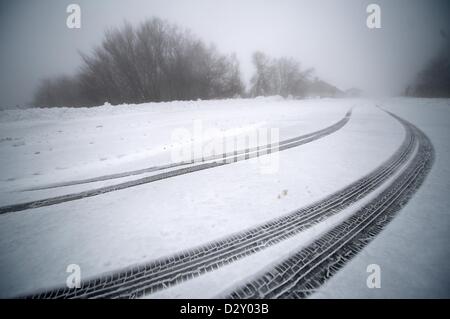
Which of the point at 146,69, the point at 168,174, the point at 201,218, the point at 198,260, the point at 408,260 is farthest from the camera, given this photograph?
the point at 146,69

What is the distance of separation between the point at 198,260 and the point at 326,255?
1.32 metres

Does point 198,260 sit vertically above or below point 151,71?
below

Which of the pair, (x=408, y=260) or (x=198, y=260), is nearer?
(x=408, y=260)

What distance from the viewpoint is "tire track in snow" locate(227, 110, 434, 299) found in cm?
175

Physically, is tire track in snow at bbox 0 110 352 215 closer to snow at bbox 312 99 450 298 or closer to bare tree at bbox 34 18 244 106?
snow at bbox 312 99 450 298

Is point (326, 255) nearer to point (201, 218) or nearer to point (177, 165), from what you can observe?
point (201, 218)

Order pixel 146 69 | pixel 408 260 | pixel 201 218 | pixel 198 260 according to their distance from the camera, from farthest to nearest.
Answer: pixel 146 69
pixel 201 218
pixel 198 260
pixel 408 260

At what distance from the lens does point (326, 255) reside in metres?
2.05

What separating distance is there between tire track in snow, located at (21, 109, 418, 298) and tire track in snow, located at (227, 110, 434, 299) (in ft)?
0.87

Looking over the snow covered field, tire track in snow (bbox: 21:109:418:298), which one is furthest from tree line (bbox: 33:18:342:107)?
tire track in snow (bbox: 21:109:418:298)

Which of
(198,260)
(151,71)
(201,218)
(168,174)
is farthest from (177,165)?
(151,71)

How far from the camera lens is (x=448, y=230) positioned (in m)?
→ 2.29
